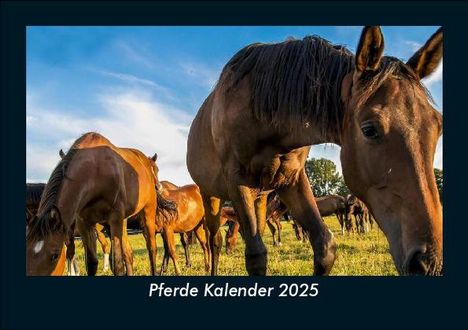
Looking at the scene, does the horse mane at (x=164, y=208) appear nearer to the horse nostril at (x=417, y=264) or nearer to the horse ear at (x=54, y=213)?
the horse ear at (x=54, y=213)

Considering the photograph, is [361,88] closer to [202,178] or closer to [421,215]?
[421,215]

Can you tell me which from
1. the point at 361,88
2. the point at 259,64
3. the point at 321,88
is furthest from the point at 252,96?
the point at 361,88

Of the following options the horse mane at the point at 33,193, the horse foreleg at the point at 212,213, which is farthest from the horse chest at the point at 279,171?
the horse mane at the point at 33,193

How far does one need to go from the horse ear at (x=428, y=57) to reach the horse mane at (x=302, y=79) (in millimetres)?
161

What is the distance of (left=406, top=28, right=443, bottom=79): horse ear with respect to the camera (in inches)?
121

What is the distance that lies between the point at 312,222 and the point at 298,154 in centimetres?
69

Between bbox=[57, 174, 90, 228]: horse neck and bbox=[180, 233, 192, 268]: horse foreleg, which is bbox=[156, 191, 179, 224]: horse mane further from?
bbox=[57, 174, 90, 228]: horse neck

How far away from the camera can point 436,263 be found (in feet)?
7.92

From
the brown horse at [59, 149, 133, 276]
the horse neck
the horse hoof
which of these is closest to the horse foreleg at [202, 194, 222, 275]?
the brown horse at [59, 149, 133, 276]

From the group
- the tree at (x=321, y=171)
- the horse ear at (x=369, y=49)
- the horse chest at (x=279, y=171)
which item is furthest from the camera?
the tree at (x=321, y=171)

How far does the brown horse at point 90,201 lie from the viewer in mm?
4871

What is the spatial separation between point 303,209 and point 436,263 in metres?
2.09

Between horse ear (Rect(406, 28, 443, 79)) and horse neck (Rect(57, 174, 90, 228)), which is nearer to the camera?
horse ear (Rect(406, 28, 443, 79))

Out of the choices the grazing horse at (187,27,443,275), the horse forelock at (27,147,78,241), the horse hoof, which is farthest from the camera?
the horse forelock at (27,147,78,241)
